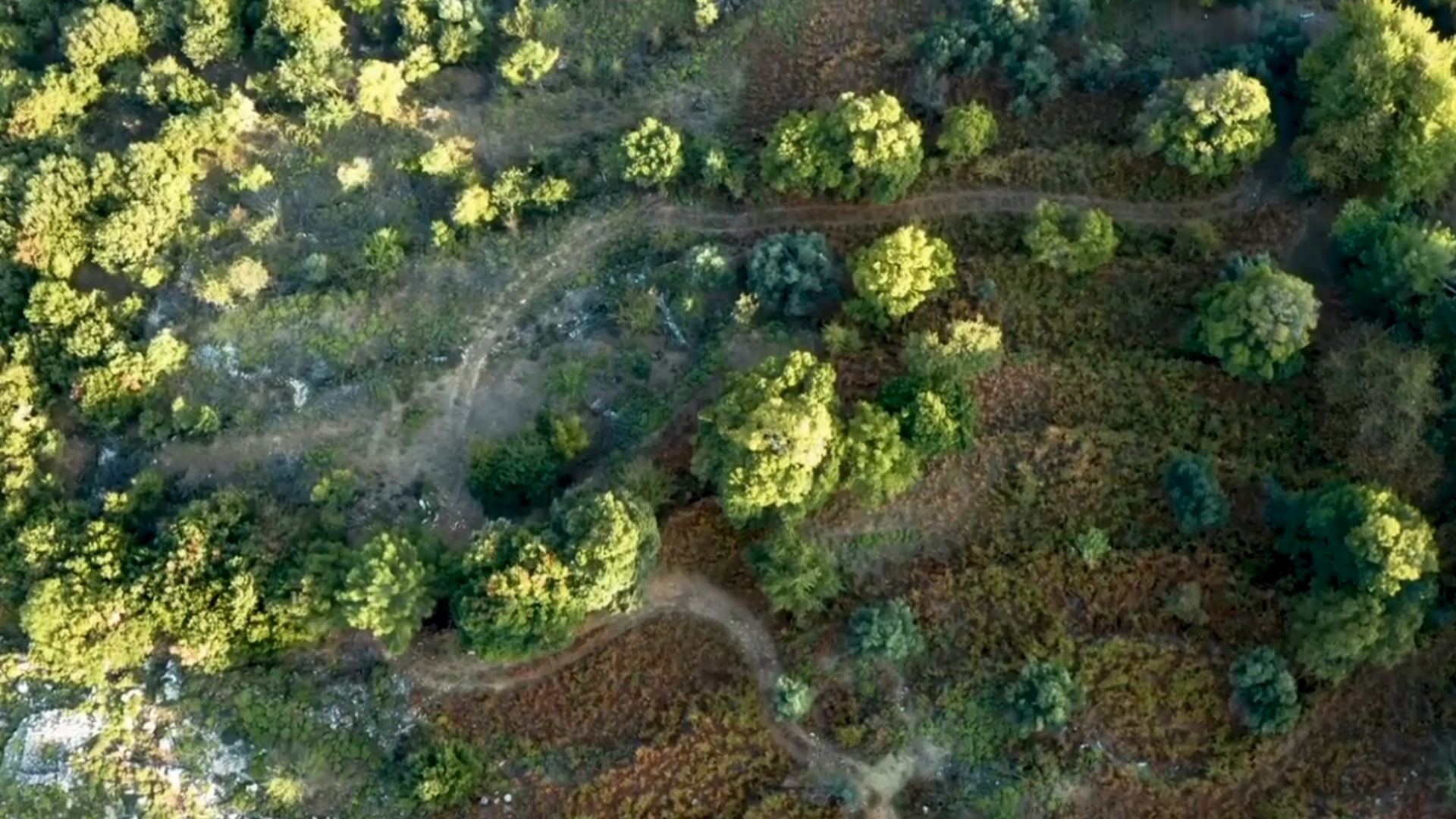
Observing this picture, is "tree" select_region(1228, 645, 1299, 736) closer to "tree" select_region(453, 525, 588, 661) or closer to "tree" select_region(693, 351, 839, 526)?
"tree" select_region(693, 351, 839, 526)

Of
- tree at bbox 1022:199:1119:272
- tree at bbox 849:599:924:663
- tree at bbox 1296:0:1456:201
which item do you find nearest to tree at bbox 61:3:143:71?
tree at bbox 1022:199:1119:272

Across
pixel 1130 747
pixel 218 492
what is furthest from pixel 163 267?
pixel 1130 747

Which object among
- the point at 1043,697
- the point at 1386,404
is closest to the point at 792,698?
the point at 1043,697

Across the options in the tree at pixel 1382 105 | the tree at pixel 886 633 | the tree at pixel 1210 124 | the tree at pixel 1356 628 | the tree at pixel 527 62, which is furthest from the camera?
the tree at pixel 527 62

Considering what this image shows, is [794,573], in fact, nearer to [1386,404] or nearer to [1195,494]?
[1195,494]

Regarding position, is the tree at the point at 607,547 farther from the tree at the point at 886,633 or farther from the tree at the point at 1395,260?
the tree at the point at 1395,260

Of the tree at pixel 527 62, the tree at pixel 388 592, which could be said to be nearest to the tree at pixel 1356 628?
the tree at pixel 388 592
